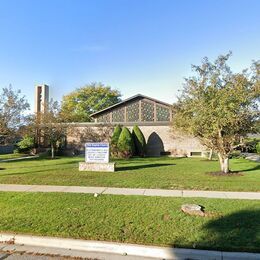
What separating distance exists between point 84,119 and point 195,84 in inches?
1492

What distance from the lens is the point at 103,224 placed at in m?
6.05

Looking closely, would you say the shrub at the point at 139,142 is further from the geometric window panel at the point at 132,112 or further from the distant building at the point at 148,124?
the geometric window panel at the point at 132,112

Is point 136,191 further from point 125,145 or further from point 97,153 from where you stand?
point 125,145

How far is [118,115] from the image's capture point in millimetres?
28750

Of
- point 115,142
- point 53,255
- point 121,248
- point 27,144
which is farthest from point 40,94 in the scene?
point 121,248

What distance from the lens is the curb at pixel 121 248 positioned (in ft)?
15.6

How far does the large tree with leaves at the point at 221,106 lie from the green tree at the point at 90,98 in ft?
130

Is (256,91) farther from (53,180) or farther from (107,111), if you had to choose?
(107,111)

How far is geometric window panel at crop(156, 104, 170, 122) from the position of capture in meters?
A: 28.0

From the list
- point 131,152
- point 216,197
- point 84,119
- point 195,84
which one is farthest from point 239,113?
point 84,119

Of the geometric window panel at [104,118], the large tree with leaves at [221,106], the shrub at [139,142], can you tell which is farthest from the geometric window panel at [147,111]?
the large tree with leaves at [221,106]

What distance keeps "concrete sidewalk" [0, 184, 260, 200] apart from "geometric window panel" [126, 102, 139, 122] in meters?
19.0

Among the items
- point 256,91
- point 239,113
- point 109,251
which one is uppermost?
point 256,91

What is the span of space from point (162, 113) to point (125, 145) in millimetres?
6296
